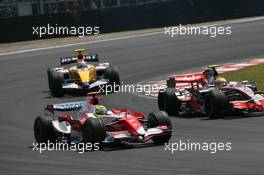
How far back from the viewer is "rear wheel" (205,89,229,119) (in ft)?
60.5

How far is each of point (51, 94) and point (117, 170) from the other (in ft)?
44.9

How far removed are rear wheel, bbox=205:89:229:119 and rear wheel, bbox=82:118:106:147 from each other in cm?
390

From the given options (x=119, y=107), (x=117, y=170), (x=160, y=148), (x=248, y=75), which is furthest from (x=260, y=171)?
(x=248, y=75)

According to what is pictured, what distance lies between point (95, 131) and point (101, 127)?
0.47 feet

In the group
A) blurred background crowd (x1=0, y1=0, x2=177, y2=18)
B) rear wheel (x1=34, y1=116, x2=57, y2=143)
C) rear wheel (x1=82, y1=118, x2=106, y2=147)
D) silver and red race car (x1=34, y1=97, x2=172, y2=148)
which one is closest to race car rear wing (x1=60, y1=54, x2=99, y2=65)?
silver and red race car (x1=34, y1=97, x2=172, y2=148)

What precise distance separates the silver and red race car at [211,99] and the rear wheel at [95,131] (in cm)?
395

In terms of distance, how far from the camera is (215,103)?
60.5 ft

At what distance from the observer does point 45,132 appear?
651 inches

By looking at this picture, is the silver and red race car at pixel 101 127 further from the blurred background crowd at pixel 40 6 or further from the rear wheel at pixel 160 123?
the blurred background crowd at pixel 40 6

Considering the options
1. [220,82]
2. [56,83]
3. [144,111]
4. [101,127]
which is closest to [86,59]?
[56,83]

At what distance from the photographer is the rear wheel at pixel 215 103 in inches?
726

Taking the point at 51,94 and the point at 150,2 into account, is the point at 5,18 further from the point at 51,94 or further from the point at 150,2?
the point at 51,94

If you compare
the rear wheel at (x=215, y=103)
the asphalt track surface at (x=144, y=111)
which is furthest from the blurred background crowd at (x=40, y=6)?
the rear wheel at (x=215, y=103)

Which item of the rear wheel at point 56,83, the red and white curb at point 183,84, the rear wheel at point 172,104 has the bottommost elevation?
the red and white curb at point 183,84
